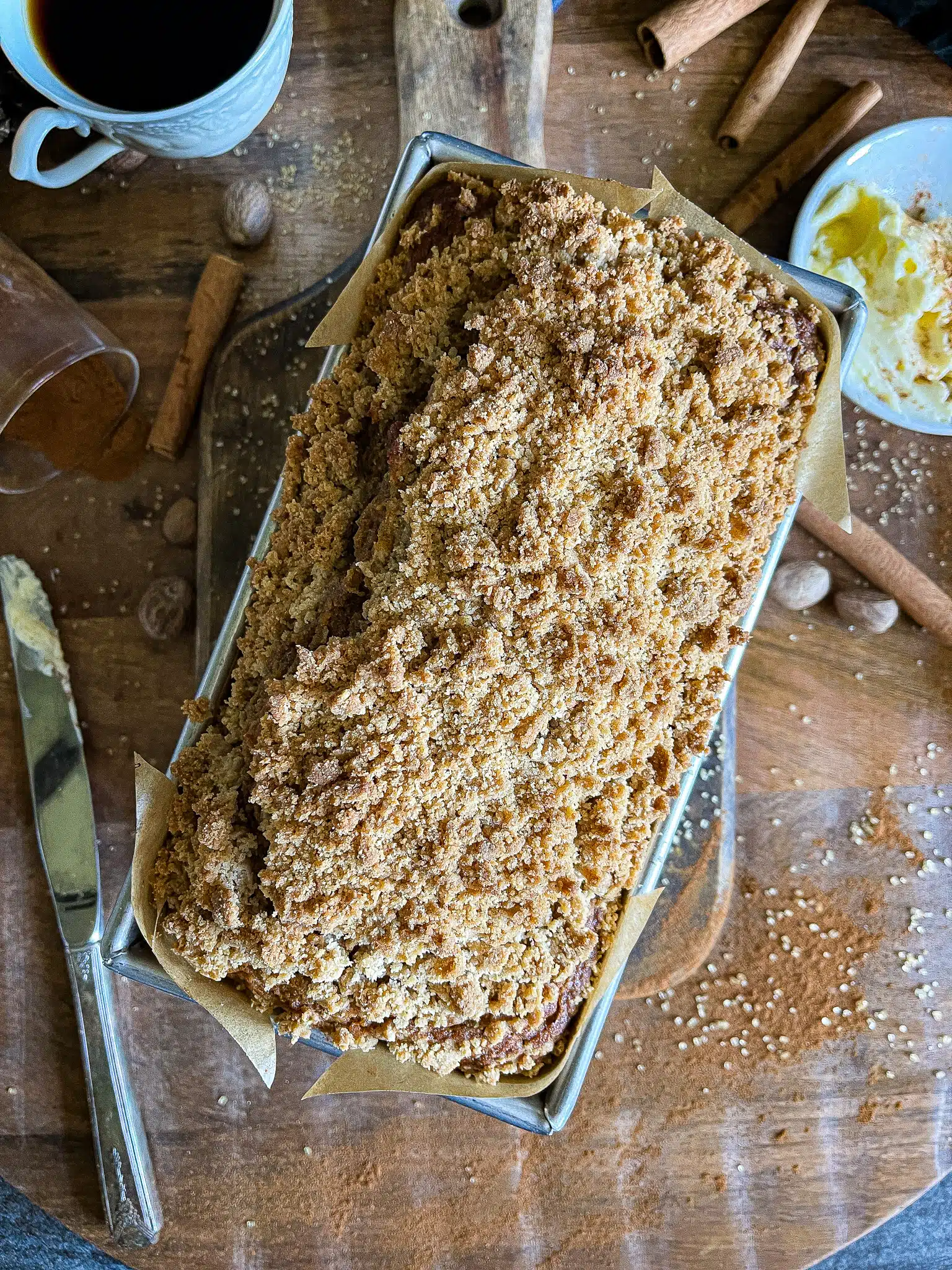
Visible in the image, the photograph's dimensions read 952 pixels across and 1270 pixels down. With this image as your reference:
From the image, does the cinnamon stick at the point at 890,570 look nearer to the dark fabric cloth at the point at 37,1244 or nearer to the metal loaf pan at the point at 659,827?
the metal loaf pan at the point at 659,827

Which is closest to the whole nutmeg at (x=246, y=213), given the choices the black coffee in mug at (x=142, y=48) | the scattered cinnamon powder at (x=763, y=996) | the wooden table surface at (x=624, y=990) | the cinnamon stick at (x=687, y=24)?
the wooden table surface at (x=624, y=990)

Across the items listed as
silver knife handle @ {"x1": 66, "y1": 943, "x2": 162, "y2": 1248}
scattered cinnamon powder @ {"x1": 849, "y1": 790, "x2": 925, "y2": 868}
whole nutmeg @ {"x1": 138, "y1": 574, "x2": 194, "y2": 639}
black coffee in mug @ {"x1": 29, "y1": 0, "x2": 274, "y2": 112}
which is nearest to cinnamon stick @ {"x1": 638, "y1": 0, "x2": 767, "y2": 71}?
black coffee in mug @ {"x1": 29, "y1": 0, "x2": 274, "y2": 112}

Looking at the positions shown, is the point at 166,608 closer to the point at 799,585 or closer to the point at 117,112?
the point at 117,112

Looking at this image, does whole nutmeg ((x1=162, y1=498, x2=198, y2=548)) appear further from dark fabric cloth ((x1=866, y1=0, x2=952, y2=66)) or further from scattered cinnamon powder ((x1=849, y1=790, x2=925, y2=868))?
dark fabric cloth ((x1=866, y1=0, x2=952, y2=66))

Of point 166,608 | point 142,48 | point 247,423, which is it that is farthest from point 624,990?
point 142,48

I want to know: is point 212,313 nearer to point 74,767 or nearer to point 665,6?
point 74,767
